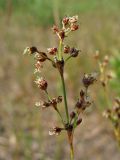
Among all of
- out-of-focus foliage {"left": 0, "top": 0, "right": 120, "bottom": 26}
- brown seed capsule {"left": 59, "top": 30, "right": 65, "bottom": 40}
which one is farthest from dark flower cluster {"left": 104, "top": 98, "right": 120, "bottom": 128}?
out-of-focus foliage {"left": 0, "top": 0, "right": 120, "bottom": 26}

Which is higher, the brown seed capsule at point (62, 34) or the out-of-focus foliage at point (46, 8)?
the out-of-focus foliage at point (46, 8)

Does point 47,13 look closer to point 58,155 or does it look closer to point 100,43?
point 100,43

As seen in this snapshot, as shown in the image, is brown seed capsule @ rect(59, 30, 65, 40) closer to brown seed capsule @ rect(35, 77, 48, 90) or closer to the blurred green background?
brown seed capsule @ rect(35, 77, 48, 90)

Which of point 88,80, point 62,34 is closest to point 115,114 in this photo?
point 88,80

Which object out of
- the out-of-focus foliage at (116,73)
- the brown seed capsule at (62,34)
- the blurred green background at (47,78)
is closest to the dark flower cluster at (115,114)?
the brown seed capsule at (62,34)

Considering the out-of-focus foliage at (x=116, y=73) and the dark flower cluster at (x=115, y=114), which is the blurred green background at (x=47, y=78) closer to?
the out-of-focus foliage at (x=116, y=73)

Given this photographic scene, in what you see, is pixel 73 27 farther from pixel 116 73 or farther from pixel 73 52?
pixel 116 73

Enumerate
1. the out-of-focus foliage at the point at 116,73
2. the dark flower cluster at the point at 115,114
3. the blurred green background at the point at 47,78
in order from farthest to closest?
the blurred green background at the point at 47,78, the out-of-focus foliage at the point at 116,73, the dark flower cluster at the point at 115,114

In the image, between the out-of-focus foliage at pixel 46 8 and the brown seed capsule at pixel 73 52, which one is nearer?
the brown seed capsule at pixel 73 52
